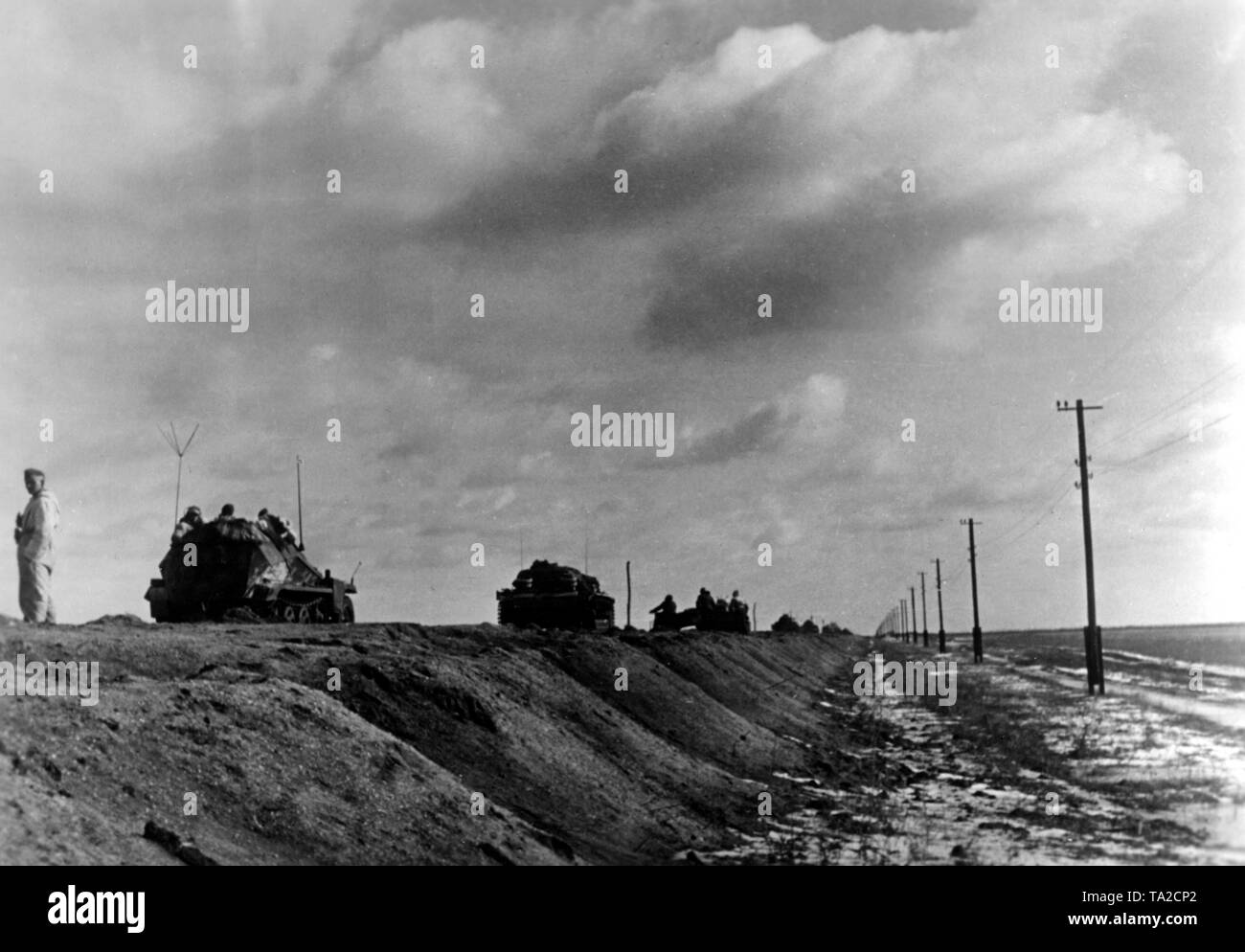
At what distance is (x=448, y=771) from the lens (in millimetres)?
13391

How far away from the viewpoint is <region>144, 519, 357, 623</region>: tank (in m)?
31.1

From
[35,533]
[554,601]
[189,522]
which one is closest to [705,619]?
[554,601]

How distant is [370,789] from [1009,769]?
12001 mm

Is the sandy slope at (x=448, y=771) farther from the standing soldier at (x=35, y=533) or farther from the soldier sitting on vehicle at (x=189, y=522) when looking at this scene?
the soldier sitting on vehicle at (x=189, y=522)

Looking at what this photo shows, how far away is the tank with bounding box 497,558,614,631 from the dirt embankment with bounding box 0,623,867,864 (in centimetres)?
2165

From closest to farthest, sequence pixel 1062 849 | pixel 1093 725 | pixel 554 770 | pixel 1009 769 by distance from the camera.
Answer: pixel 1062 849 → pixel 554 770 → pixel 1009 769 → pixel 1093 725

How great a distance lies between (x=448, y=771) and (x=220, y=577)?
1978cm

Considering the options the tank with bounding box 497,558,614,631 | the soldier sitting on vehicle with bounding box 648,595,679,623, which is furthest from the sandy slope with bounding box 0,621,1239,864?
the soldier sitting on vehicle with bounding box 648,595,679,623

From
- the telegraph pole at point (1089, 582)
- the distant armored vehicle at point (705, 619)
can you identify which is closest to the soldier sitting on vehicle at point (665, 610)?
the distant armored vehicle at point (705, 619)

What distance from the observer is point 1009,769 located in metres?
19.5

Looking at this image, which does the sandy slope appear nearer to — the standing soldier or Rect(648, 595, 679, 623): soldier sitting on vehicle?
the standing soldier

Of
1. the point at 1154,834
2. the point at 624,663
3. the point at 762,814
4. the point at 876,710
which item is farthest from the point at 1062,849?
the point at 876,710

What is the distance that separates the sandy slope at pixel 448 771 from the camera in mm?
9531
